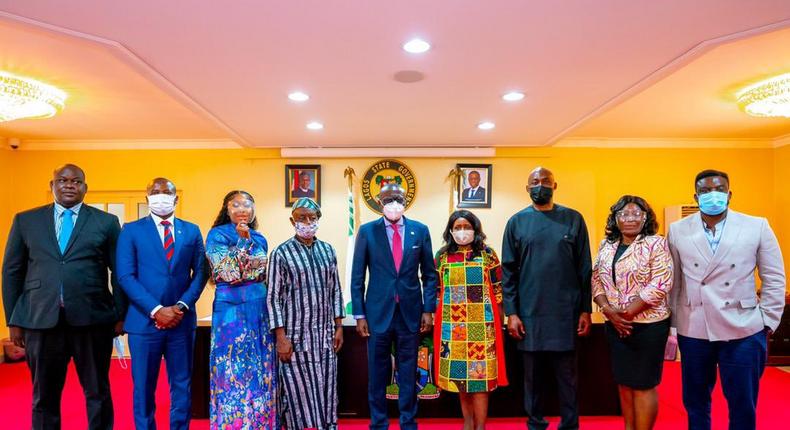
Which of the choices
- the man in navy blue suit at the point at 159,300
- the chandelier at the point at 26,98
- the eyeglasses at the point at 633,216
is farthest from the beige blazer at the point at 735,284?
the chandelier at the point at 26,98

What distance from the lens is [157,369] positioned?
9.55 ft

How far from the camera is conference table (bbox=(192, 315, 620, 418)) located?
3.76 m

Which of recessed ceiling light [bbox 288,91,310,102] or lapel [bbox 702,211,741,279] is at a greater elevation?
recessed ceiling light [bbox 288,91,310,102]

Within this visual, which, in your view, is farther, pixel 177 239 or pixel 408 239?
pixel 408 239

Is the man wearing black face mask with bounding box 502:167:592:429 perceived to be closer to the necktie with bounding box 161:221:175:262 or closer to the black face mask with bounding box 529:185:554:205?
the black face mask with bounding box 529:185:554:205

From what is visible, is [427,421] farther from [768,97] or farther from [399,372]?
[768,97]

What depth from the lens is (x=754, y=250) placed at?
2.68 metres

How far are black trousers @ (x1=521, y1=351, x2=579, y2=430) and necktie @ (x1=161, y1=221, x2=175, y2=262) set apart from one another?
7.19ft

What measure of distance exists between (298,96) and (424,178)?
2.70m

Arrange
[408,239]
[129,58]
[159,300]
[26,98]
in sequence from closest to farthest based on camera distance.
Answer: [159,300] → [408,239] → [129,58] → [26,98]

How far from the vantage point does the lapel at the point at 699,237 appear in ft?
8.87

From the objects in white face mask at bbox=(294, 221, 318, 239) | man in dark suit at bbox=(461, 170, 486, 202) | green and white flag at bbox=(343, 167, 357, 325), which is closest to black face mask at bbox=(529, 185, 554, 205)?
white face mask at bbox=(294, 221, 318, 239)

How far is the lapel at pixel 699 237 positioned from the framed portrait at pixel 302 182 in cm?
468

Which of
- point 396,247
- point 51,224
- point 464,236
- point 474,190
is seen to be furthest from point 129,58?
point 474,190
